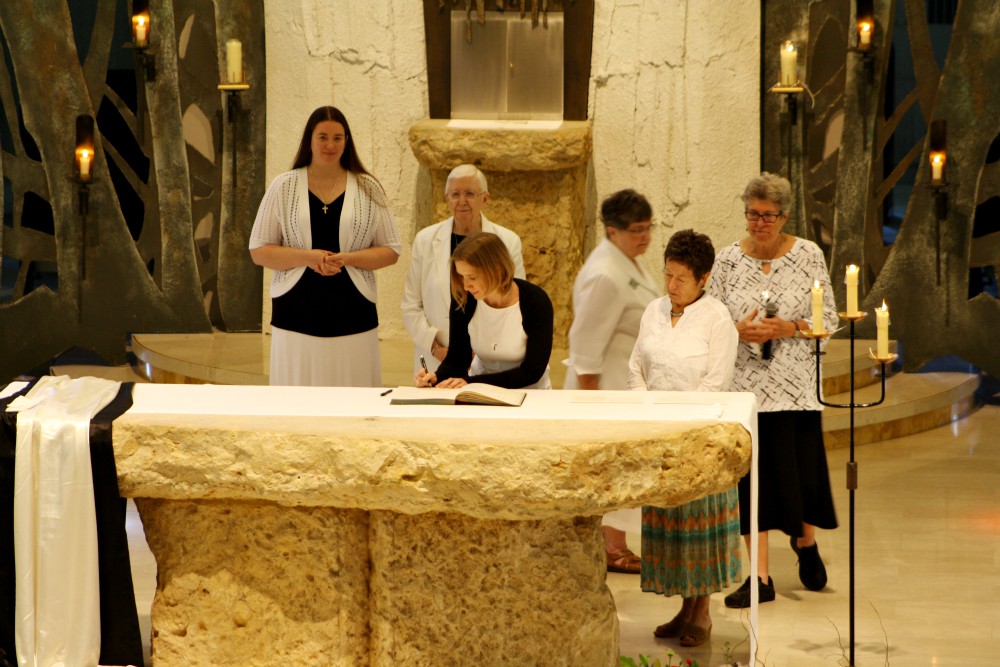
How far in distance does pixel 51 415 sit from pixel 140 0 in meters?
4.51

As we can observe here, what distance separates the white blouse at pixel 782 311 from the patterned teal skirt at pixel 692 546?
624mm

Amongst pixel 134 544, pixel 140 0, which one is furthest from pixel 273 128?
pixel 134 544

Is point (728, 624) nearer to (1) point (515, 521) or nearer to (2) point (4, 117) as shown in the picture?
(1) point (515, 521)

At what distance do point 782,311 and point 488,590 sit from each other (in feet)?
5.34

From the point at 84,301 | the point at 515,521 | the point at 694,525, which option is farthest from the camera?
the point at 84,301

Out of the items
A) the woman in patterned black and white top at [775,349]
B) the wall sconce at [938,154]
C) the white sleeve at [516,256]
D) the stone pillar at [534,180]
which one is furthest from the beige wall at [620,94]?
the woman in patterned black and white top at [775,349]

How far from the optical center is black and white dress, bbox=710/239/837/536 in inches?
185

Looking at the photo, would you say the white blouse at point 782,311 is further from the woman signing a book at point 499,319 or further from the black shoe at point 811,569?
the woman signing a book at point 499,319

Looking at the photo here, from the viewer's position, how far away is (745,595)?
471 cm

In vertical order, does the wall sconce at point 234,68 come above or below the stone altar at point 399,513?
above

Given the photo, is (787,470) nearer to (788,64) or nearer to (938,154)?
(788,64)

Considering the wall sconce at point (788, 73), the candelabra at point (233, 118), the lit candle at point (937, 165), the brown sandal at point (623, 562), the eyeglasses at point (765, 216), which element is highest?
the wall sconce at point (788, 73)

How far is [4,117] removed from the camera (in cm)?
812

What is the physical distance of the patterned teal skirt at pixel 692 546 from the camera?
4129 mm
